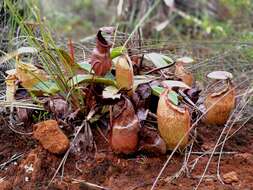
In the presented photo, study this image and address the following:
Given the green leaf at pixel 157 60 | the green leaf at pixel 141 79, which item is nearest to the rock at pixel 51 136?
the green leaf at pixel 141 79

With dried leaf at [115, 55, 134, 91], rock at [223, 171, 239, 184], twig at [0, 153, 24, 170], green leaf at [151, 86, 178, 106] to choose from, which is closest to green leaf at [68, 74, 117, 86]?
dried leaf at [115, 55, 134, 91]

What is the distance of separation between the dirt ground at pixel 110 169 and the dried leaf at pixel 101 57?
180 millimetres

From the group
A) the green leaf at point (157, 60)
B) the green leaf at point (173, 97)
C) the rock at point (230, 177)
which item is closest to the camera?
the rock at point (230, 177)

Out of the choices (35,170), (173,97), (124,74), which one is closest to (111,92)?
(124,74)

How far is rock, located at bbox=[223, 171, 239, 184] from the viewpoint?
51.4 inches

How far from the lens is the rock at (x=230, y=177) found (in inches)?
51.4

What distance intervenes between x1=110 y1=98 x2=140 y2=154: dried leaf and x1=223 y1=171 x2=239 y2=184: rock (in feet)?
0.83

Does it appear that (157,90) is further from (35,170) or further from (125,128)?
(35,170)

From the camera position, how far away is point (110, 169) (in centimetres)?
137

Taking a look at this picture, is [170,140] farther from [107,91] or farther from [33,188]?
[33,188]

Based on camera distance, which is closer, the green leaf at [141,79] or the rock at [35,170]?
the rock at [35,170]

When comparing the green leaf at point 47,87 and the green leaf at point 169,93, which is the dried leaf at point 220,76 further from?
the green leaf at point 47,87

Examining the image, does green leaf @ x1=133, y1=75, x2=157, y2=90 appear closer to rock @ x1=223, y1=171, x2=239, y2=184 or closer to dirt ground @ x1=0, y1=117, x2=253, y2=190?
dirt ground @ x1=0, y1=117, x2=253, y2=190

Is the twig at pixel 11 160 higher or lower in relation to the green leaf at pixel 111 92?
lower
